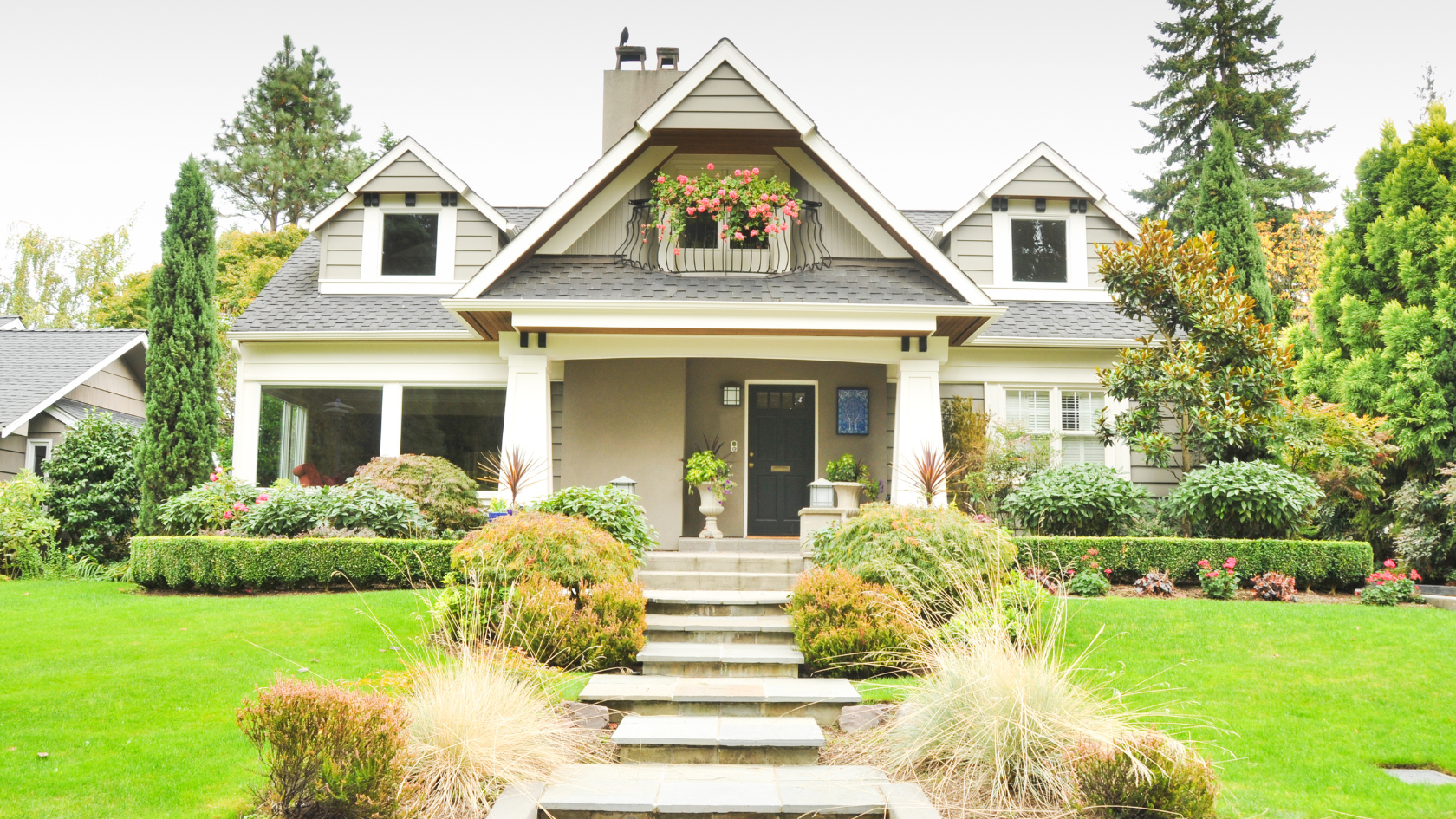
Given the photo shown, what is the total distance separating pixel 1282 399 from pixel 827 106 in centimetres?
1026

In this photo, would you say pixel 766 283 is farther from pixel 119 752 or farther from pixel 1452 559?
pixel 1452 559

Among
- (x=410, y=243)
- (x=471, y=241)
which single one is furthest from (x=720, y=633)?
(x=410, y=243)

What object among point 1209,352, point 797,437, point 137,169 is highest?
point 137,169

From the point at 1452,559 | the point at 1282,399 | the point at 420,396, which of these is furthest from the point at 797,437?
the point at 1452,559

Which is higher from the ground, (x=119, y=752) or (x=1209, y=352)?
(x=1209, y=352)

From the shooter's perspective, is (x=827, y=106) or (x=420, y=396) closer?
(x=420, y=396)

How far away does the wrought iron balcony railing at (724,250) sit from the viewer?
438 inches

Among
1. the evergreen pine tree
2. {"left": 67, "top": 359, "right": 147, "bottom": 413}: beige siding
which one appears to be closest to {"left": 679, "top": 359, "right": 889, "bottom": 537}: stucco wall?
{"left": 67, "top": 359, "right": 147, "bottom": 413}: beige siding

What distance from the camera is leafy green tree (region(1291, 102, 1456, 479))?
1024 centimetres

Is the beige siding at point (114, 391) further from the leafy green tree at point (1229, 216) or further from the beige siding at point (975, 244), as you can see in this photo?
the leafy green tree at point (1229, 216)

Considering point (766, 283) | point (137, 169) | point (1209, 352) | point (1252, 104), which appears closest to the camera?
point (1209, 352)

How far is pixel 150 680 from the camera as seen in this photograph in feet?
18.2

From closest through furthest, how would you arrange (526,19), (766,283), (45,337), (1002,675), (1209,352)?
(1002,675) → (1209,352) → (766,283) → (526,19) → (45,337)

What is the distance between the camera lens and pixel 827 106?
17484 millimetres
